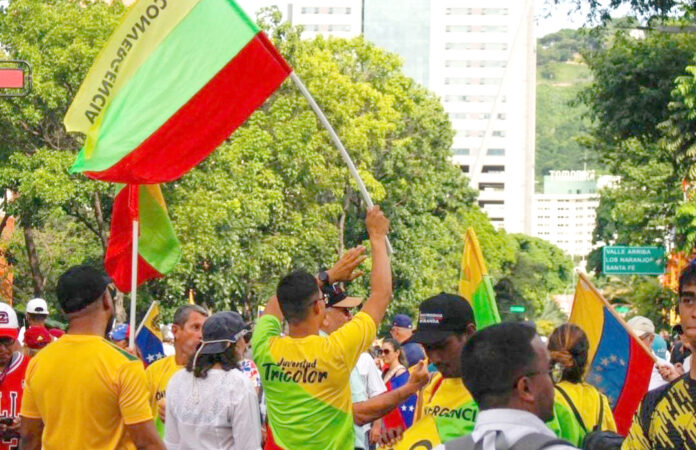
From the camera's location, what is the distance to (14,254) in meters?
44.0

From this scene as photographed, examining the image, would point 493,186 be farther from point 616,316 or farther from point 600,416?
point 600,416

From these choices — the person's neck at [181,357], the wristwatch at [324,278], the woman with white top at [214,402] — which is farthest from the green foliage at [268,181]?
the wristwatch at [324,278]

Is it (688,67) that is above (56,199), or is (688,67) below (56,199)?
above

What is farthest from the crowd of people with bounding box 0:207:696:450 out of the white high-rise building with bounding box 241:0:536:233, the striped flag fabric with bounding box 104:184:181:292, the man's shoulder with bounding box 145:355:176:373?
the white high-rise building with bounding box 241:0:536:233

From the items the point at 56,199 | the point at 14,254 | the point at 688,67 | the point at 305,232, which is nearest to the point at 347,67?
the point at 305,232

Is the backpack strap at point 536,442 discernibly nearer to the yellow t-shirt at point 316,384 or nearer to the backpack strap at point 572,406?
the backpack strap at point 572,406

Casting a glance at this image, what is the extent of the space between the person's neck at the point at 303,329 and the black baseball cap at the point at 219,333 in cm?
88

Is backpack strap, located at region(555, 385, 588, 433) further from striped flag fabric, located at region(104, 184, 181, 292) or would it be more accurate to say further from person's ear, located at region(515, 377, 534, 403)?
striped flag fabric, located at region(104, 184, 181, 292)

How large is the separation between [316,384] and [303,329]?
0.94ft

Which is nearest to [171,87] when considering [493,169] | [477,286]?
[477,286]

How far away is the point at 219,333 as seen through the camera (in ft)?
25.7

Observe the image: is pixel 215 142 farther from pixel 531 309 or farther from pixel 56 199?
pixel 531 309

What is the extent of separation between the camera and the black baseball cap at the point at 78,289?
6180 mm

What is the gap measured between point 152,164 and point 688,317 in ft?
18.5
